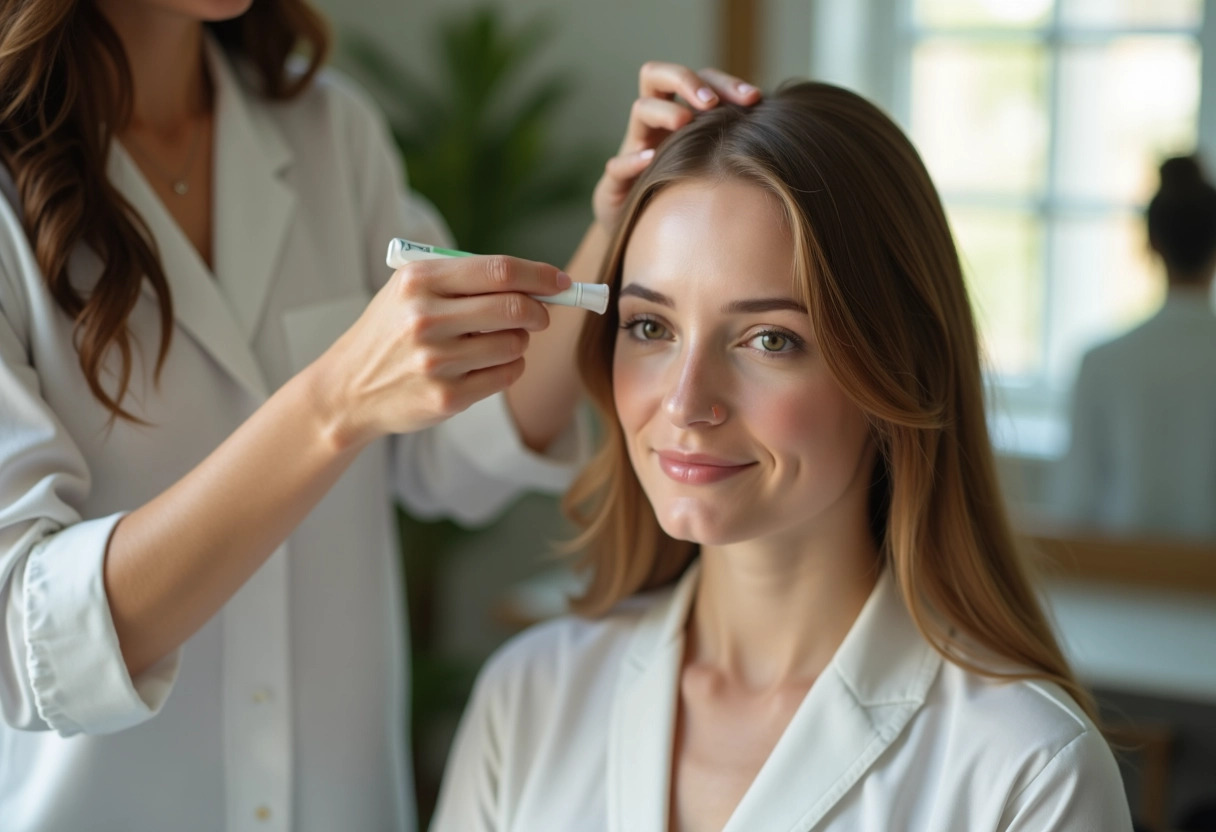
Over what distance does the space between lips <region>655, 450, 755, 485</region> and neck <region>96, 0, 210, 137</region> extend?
2.34ft

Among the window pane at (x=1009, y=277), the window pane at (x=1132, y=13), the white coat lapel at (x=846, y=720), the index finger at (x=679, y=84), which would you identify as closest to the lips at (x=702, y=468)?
the white coat lapel at (x=846, y=720)

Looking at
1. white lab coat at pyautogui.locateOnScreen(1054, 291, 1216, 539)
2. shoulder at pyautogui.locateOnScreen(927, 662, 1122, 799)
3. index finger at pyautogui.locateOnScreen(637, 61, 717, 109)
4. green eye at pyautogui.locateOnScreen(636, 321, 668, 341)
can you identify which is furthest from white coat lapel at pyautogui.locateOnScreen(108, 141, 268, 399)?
white lab coat at pyautogui.locateOnScreen(1054, 291, 1216, 539)

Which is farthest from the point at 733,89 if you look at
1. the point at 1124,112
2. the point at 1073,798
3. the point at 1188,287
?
the point at 1124,112

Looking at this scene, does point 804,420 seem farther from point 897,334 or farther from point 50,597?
point 50,597

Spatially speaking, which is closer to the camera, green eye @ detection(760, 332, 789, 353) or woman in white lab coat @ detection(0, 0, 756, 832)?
woman in white lab coat @ detection(0, 0, 756, 832)

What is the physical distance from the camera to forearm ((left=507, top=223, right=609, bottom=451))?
1444 mm

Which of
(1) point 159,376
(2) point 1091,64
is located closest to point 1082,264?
(2) point 1091,64

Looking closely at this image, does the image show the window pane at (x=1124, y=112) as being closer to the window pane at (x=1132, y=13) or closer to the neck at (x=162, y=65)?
the window pane at (x=1132, y=13)

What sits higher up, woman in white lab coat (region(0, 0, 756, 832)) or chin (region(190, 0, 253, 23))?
chin (region(190, 0, 253, 23))

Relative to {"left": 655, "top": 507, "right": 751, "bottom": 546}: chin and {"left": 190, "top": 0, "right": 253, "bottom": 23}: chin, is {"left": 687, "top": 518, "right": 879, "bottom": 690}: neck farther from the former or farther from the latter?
{"left": 190, "top": 0, "right": 253, "bottom": 23}: chin

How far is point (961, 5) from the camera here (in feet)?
8.83

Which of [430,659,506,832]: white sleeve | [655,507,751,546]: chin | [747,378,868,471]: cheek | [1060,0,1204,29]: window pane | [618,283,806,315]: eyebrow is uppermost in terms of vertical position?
[1060,0,1204,29]: window pane

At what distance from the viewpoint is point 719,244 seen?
3.99 ft

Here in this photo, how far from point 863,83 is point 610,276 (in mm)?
1681
